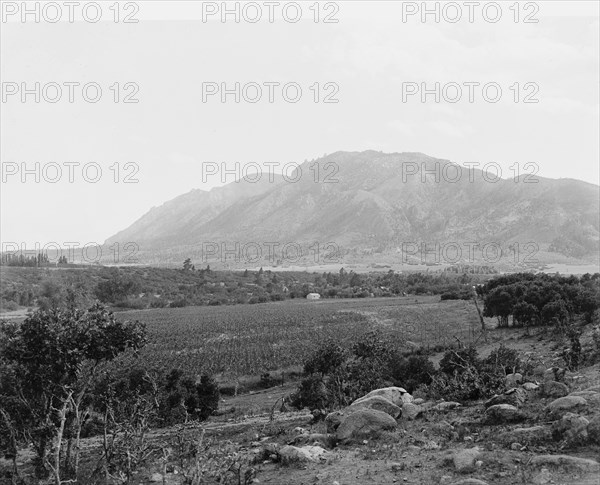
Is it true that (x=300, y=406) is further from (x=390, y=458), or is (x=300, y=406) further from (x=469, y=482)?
(x=469, y=482)

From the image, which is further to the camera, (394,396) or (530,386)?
(394,396)

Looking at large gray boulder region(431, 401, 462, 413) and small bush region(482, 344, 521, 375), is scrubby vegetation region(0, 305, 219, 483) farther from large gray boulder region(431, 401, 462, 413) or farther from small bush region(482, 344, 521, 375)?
small bush region(482, 344, 521, 375)

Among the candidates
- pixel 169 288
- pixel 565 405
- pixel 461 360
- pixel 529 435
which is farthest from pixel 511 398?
pixel 169 288

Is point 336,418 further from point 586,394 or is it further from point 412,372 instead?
point 412,372

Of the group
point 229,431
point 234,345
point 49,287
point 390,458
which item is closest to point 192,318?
point 234,345

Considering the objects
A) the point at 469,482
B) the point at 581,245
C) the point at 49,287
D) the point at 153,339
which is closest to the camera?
the point at 469,482

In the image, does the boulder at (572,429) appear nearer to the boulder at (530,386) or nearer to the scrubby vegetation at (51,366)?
the boulder at (530,386)
